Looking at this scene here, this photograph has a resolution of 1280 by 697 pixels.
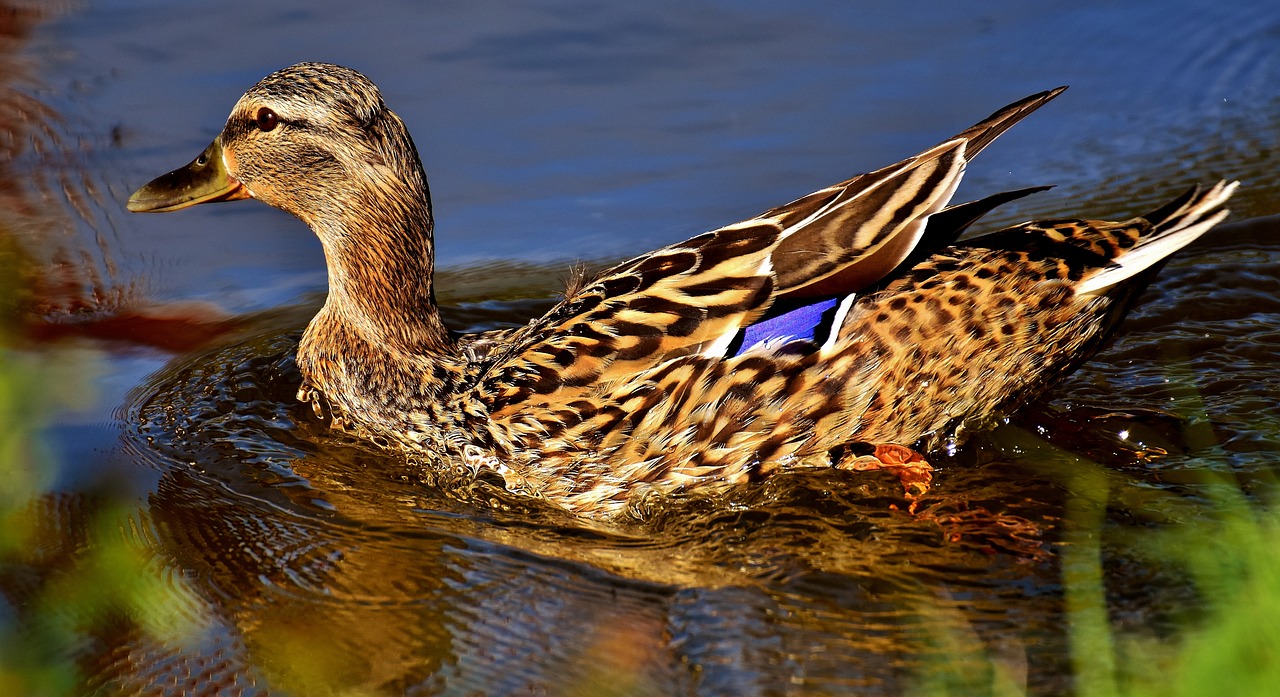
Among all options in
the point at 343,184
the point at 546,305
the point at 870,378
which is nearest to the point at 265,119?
the point at 343,184

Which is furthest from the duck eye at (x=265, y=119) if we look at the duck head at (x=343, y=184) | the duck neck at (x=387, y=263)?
the duck neck at (x=387, y=263)

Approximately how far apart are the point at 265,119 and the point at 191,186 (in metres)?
0.48

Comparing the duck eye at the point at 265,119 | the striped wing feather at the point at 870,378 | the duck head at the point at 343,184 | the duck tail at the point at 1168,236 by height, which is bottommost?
the striped wing feather at the point at 870,378

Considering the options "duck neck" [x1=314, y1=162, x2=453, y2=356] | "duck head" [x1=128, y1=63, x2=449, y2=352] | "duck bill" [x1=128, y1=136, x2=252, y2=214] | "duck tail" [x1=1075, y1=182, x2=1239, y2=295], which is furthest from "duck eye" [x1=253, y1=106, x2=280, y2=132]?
"duck tail" [x1=1075, y1=182, x2=1239, y2=295]

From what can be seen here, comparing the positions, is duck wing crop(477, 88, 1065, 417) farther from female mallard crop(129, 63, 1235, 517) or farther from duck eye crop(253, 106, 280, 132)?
duck eye crop(253, 106, 280, 132)

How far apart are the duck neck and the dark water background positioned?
57 centimetres

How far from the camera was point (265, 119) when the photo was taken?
5.51 meters

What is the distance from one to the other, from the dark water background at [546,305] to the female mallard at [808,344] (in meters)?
0.20

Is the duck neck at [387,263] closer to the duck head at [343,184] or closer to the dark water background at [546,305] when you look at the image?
the duck head at [343,184]

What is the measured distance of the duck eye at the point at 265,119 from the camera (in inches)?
216

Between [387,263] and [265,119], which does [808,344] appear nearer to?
[387,263]

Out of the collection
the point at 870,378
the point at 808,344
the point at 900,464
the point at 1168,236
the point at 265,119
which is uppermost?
the point at 265,119

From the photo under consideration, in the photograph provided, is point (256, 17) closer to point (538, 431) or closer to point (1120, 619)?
point (538, 431)

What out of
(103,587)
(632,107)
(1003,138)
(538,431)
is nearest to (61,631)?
(103,587)
